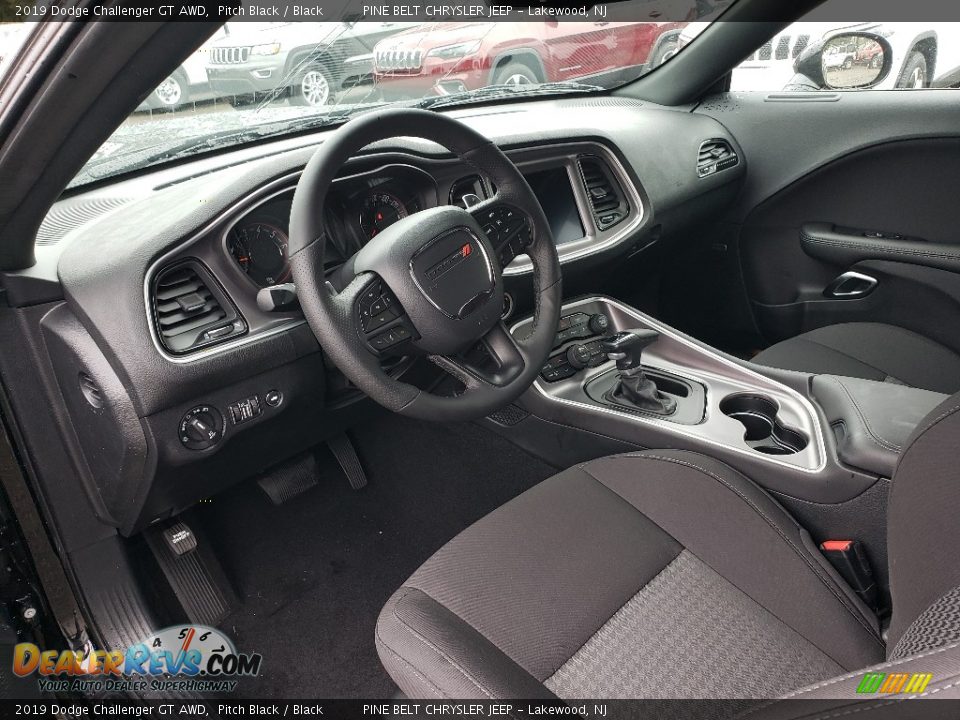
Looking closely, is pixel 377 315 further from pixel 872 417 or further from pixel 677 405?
pixel 872 417

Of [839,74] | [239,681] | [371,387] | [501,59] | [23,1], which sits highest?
[23,1]

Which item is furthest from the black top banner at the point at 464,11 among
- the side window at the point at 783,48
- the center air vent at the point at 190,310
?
the center air vent at the point at 190,310

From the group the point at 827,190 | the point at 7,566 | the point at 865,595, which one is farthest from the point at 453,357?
the point at 827,190

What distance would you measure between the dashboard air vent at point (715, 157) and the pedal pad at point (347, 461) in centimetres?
144

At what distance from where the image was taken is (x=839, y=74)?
254cm

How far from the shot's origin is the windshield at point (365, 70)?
161 cm

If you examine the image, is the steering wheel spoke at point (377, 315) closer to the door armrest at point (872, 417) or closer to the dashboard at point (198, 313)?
the dashboard at point (198, 313)

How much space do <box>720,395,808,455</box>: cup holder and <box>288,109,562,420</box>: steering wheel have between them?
532mm

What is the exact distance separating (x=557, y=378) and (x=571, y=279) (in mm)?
326

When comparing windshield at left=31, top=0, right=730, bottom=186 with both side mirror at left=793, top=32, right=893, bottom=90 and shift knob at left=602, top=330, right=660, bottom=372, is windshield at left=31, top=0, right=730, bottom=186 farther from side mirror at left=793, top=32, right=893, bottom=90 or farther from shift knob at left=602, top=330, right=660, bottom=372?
shift knob at left=602, top=330, right=660, bottom=372

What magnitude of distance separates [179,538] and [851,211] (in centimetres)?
225

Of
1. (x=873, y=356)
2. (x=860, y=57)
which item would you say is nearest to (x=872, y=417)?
(x=873, y=356)

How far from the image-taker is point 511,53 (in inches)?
92.7

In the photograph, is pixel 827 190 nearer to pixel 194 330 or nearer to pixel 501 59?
pixel 501 59
